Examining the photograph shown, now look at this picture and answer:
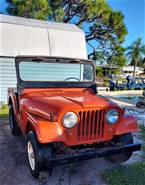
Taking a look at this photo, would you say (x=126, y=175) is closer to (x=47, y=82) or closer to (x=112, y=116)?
(x=112, y=116)

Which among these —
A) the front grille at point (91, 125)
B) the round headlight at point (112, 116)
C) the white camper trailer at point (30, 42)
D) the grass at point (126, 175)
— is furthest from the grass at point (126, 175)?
the white camper trailer at point (30, 42)

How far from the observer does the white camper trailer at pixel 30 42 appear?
9.26m

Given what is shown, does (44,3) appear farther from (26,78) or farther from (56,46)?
(26,78)

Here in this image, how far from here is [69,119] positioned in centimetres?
287

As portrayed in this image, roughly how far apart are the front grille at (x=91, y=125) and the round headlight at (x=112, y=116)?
0.29 feet

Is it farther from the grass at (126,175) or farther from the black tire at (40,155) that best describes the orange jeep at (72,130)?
the grass at (126,175)

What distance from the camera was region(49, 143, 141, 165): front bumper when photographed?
8.97 ft

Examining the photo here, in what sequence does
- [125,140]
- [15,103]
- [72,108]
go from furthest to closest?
[15,103], [125,140], [72,108]

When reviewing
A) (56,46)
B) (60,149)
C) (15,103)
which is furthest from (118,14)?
(60,149)

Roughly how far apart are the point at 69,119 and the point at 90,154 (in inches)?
22.0

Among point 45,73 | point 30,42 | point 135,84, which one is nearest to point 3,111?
point 30,42

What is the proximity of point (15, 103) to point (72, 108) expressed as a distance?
184 cm

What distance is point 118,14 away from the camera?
1902cm

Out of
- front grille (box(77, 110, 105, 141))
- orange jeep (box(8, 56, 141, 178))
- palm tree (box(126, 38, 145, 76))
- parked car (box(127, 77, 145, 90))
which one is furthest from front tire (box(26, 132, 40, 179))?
palm tree (box(126, 38, 145, 76))
